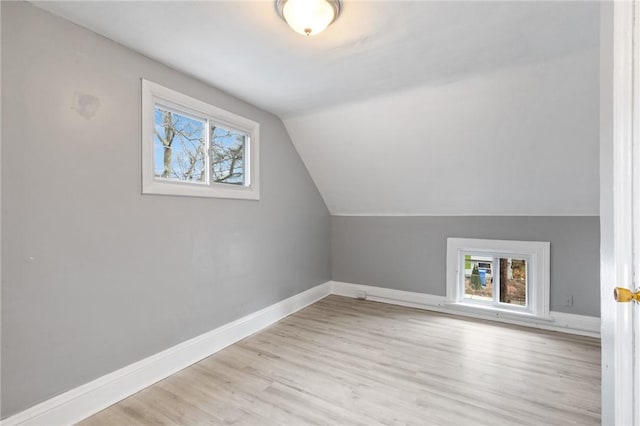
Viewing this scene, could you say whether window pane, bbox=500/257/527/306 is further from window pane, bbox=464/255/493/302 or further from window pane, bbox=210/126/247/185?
window pane, bbox=210/126/247/185

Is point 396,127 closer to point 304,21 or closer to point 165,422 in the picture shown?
point 304,21

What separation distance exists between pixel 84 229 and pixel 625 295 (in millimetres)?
2413

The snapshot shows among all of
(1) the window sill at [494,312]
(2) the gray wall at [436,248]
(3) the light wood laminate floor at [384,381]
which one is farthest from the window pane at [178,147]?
(1) the window sill at [494,312]

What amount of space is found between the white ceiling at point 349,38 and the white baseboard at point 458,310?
2.48 metres

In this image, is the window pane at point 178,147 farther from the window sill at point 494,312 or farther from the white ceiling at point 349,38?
the window sill at point 494,312

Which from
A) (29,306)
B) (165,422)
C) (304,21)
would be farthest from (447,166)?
(29,306)

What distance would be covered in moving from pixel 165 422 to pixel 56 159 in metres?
1.61

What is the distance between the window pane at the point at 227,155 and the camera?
253cm

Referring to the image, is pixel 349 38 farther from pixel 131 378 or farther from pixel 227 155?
pixel 131 378

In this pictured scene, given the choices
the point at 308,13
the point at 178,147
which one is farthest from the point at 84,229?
the point at 308,13

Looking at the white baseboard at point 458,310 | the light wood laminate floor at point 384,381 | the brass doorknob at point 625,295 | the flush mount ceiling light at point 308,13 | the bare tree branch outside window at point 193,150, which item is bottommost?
the light wood laminate floor at point 384,381

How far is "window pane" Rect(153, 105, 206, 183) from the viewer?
2115 mm

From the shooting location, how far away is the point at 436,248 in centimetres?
350

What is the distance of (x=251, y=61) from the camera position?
6.62ft
